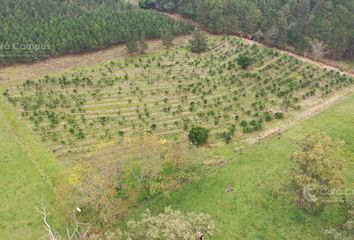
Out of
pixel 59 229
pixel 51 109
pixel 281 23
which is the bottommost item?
pixel 59 229

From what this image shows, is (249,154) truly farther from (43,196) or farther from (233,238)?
(43,196)

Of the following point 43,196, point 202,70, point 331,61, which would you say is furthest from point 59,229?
point 331,61

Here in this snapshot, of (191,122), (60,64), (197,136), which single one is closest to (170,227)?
(197,136)

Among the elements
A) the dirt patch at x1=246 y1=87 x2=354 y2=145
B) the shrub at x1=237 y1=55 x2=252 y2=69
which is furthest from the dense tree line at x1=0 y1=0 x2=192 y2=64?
the dirt patch at x1=246 y1=87 x2=354 y2=145

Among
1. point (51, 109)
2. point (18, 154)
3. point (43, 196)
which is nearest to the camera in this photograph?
point (43, 196)

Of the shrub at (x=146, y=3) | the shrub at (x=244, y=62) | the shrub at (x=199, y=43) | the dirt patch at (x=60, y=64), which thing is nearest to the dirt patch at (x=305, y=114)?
the shrub at (x=244, y=62)

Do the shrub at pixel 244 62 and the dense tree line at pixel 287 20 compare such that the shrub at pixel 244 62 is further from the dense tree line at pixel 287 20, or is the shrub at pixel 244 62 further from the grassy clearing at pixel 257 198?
the grassy clearing at pixel 257 198

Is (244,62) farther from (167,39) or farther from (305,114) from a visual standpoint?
(167,39)
